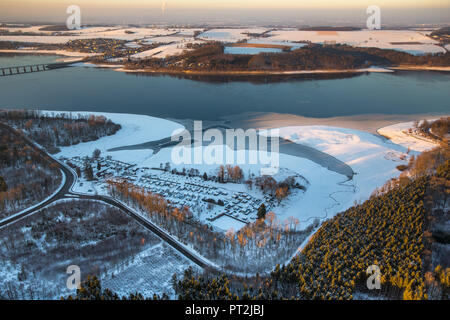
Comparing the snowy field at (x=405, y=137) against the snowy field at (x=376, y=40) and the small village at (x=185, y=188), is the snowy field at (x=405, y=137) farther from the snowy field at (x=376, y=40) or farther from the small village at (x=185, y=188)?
the snowy field at (x=376, y=40)

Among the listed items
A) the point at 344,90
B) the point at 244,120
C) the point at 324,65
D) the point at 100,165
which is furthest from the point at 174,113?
the point at 324,65

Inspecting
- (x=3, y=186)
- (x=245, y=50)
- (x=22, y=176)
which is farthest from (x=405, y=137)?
(x=245, y=50)

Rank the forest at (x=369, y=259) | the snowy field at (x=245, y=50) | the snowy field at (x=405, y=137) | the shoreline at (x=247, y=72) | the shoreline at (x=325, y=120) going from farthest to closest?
the snowy field at (x=245, y=50) < the shoreline at (x=247, y=72) < the shoreline at (x=325, y=120) < the snowy field at (x=405, y=137) < the forest at (x=369, y=259)

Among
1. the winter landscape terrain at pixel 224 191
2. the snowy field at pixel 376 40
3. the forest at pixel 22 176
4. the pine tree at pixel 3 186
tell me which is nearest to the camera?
the winter landscape terrain at pixel 224 191

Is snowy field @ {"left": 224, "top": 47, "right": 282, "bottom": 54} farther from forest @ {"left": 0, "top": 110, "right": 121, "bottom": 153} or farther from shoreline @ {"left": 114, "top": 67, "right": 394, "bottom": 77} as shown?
forest @ {"left": 0, "top": 110, "right": 121, "bottom": 153}

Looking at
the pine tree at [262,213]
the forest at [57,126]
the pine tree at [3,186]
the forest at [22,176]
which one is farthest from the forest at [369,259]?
the forest at [57,126]

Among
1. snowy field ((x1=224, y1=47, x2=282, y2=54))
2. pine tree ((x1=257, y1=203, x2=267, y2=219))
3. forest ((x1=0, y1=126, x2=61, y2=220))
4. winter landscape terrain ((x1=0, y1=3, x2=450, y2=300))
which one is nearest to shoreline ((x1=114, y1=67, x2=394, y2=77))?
winter landscape terrain ((x1=0, y1=3, x2=450, y2=300))
